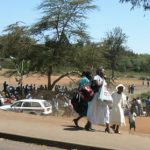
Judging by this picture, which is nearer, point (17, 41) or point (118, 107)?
point (118, 107)

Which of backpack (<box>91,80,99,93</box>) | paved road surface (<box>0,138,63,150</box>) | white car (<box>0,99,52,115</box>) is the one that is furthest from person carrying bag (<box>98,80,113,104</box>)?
white car (<box>0,99,52,115</box>)

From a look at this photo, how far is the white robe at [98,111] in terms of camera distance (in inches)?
527

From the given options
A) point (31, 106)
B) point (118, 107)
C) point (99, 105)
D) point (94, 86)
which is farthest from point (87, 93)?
point (31, 106)

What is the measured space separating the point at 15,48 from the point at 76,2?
592cm

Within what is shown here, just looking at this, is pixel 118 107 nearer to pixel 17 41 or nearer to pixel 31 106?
pixel 31 106

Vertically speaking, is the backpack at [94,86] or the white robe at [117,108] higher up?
the backpack at [94,86]

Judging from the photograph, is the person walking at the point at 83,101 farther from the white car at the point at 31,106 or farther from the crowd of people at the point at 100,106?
the white car at the point at 31,106

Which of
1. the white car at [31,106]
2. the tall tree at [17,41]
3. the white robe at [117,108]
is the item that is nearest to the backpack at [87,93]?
the white robe at [117,108]

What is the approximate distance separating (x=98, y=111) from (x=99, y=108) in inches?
3.0

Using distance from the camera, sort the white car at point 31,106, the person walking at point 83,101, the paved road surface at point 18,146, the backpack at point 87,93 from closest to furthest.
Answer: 1. the paved road surface at point 18,146
2. the backpack at point 87,93
3. the person walking at point 83,101
4. the white car at point 31,106

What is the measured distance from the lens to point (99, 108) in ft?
44.2

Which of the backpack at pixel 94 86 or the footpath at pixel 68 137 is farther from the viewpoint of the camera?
the backpack at pixel 94 86

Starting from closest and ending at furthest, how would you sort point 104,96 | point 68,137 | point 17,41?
point 68,137 < point 104,96 < point 17,41

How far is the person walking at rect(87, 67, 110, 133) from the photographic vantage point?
13.4m
